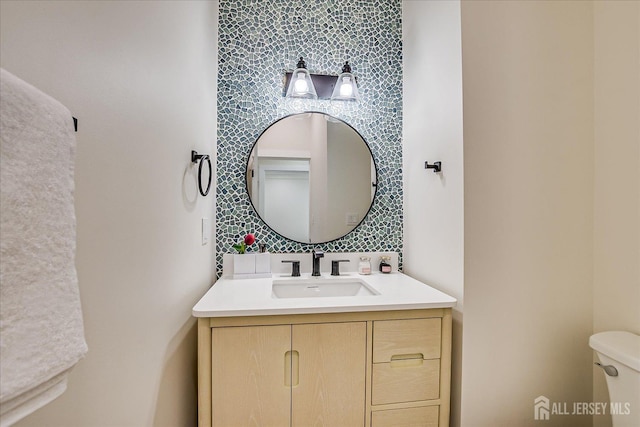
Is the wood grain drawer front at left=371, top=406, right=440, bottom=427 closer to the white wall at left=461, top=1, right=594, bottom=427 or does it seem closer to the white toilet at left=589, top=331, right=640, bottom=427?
the white wall at left=461, top=1, right=594, bottom=427

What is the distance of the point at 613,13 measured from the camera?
1279 mm

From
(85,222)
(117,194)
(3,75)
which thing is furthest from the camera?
(117,194)

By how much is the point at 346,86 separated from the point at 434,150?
0.65 metres

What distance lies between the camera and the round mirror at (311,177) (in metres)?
1.74

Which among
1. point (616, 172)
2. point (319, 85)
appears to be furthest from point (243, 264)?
point (616, 172)

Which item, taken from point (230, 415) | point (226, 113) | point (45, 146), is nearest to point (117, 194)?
point (45, 146)

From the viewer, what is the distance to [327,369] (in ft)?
3.74

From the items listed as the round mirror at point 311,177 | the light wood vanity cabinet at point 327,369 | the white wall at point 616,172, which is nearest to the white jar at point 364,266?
the round mirror at point 311,177

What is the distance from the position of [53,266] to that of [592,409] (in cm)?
201

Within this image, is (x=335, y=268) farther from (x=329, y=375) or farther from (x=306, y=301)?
(x=329, y=375)

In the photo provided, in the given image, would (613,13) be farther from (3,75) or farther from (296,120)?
(3,75)

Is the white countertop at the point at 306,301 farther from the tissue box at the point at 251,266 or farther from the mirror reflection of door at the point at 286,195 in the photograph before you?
the mirror reflection of door at the point at 286,195

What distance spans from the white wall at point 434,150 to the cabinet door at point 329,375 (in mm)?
444

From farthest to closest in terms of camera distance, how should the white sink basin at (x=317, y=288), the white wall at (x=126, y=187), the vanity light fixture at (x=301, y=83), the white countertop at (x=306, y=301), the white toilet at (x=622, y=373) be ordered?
the vanity light fixture at (x=301, y=83) → the white sink basin at (x=317, y=288) → the white countertop at (x=306, y=301) → the white toilet at (x=622, y=373) → the white wall at (x=126, y=187)
